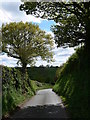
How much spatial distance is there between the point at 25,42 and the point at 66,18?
967 inches

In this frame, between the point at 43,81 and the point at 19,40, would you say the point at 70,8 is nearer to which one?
the point at 19,40

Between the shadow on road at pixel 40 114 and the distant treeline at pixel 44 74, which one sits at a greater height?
the shadow on road at pixel 40 114

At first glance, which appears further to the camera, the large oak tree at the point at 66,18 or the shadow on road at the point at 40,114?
the large oak tree at the point at 66,18

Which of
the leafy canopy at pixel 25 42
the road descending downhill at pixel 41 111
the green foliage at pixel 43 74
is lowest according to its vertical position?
the green foliage at pixel 43 74

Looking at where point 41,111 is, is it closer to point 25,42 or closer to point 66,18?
point 66,18

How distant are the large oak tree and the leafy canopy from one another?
951 inches

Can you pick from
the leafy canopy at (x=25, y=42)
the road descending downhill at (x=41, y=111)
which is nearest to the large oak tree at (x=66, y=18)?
the road descending downhill at (x=41, y=111)

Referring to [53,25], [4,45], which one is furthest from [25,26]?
[53,25]

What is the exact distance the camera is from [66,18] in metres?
20.2

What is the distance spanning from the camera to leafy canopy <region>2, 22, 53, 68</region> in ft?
145

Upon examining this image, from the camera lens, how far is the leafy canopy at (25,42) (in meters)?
44.2

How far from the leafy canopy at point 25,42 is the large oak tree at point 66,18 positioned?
2414cm

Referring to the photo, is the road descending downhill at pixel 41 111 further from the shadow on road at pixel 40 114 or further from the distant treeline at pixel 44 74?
the distant treeline at pixel 44 74

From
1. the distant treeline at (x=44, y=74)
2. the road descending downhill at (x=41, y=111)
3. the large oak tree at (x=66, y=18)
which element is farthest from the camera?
the distant treeline at (x=44, y=74)
